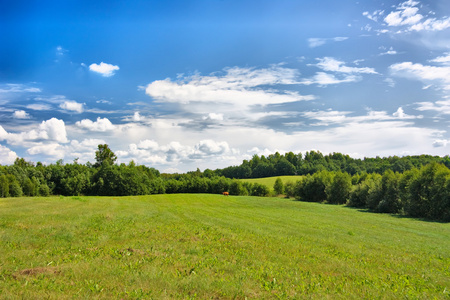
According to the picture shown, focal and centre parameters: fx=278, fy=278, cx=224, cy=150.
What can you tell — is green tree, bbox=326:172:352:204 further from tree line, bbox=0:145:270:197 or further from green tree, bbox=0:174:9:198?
green tree, bbox=0:174:9:198

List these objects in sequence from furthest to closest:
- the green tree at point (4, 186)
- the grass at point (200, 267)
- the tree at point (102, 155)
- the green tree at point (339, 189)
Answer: the tree at point (102, 155) → the green tree at point (339, 189) → the green tree at point (4, 186) → the grass at point (200, 267)

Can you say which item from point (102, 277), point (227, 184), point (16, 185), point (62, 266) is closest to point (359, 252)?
point (102, 277)

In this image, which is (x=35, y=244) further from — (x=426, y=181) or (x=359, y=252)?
A: (x=426, y=181)

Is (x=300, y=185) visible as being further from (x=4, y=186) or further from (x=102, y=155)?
(x=4, y=186)

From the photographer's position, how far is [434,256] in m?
15.7

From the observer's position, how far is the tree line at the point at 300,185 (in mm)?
52781

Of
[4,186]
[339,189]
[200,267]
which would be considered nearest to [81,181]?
[4,186]

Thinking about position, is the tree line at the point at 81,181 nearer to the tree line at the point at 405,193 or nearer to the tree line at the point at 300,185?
the tree line at the point at 300,185

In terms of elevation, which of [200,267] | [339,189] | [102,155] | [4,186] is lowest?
[339,189]

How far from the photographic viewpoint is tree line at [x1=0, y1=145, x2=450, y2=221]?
2078 inches

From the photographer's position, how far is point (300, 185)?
109 m

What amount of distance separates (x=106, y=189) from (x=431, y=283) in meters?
106

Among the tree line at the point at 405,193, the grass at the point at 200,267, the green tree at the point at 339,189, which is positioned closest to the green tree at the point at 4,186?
the grass at the point at 200,267

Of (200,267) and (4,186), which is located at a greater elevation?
(200,267)
